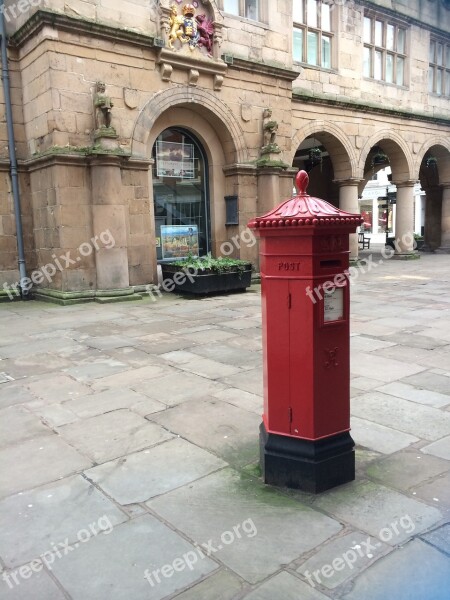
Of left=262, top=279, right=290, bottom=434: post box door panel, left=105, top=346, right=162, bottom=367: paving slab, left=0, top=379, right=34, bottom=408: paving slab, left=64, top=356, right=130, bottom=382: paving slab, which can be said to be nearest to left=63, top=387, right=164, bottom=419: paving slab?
left=0, top=379, right=34, bottom=408: paving slab

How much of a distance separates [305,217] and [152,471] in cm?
178

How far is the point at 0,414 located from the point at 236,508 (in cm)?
240

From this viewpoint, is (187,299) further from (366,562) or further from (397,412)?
(366,562)

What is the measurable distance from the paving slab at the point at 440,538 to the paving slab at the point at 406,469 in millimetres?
398

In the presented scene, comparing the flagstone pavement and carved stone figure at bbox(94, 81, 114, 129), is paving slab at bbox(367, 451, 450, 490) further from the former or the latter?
carved stone figure at bbox(94, 81, 114, 129)

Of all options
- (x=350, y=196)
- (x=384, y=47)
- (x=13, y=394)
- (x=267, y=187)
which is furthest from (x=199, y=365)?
(x=384, y=47)

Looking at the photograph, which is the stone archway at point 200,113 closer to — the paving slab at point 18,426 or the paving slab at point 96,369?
the paving slab at point 96,369

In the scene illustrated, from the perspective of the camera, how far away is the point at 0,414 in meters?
4.13

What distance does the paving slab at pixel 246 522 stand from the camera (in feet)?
7.48

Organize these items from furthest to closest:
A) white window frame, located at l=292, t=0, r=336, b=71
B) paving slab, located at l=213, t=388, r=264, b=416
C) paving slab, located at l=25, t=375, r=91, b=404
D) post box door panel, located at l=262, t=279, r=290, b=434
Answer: white window frame, located at l=292, t=0, r=336, b=71 → paving slab, located at l=25, t=375, r=91, b=404 → paving slab, located at l=213, t=388, r=264, b=416 → post box door panel, located at l=262, t=279, r=290, b=434

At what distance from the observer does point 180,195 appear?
40.7 ft

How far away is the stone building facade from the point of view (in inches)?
380

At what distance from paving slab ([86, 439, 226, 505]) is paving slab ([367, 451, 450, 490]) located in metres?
0.96

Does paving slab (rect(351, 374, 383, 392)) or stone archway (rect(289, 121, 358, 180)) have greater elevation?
stone archway (rect(289, 121, 358, 180))
